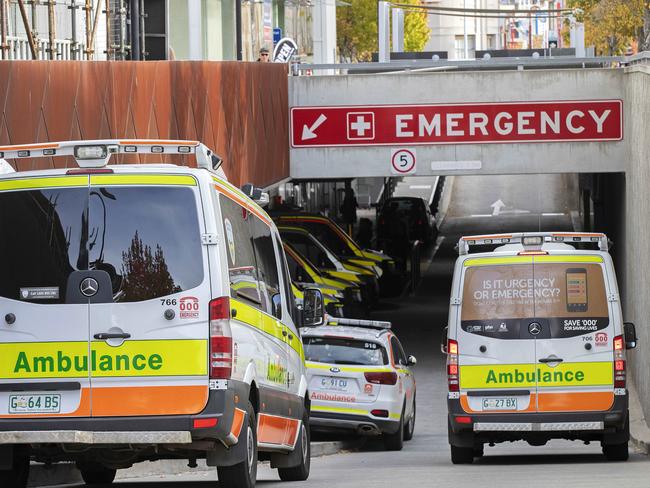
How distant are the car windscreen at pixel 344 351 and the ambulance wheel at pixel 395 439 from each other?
0.84 metres

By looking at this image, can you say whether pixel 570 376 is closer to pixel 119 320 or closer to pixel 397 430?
pixel 397 430

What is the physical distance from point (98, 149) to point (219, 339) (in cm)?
144

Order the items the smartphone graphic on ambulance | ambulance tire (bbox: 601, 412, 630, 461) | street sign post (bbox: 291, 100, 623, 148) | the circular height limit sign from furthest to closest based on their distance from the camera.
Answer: the circular height limit sign, street sign post (bbox: 291, 100, 623, 148), ambulance tire (bbox: 601, 412, 630, 461), the smartphone graphic on ambulance

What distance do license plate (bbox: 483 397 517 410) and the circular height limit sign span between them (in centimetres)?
1462

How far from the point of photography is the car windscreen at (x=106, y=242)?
9250mm

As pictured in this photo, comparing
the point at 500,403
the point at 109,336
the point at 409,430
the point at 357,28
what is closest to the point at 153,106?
the point at 500,403

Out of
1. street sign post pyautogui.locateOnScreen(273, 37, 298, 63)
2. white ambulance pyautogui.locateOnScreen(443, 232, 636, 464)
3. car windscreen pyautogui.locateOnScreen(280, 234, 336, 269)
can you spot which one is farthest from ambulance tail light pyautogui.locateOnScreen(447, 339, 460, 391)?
street sign post pyautogui.locateOnScreen(273, 37, 298, 63)

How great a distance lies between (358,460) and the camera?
17000 millimetres

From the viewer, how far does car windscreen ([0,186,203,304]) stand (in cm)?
925

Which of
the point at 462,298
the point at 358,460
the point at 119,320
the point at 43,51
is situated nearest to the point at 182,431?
the point at 119,320

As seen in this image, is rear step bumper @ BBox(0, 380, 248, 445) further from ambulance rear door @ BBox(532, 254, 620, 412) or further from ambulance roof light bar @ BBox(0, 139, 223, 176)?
ambulance rear door @ BBox(532, 254, 620, 412)

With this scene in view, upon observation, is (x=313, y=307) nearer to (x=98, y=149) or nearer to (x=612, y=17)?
(x=98, y=149)

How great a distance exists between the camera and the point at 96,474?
1209 cm

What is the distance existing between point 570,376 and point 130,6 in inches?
697
